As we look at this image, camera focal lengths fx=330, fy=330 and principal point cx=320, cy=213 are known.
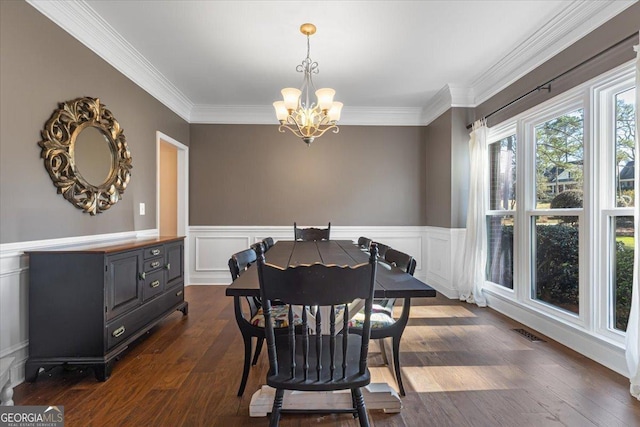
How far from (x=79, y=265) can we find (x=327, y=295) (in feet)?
5.98

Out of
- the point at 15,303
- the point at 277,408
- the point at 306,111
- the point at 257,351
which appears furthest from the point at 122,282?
the point at 306,111

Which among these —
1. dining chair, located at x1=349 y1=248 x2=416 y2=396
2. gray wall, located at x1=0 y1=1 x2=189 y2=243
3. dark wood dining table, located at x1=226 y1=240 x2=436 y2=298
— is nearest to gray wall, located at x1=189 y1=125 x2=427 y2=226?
gray wall, located at x1=0 y1=1 x2=189 y2=243

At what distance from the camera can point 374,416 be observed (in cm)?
178

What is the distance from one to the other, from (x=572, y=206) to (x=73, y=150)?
4018 mm

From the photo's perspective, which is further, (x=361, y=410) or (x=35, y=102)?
(x=35, y=102)

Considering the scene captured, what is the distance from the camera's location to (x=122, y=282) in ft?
7.72

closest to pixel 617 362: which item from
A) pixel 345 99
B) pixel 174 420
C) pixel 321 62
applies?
pixel 174 420

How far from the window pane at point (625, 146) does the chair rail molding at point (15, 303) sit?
4024mm

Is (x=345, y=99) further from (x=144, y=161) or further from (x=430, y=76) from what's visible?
(x=144, y=161)

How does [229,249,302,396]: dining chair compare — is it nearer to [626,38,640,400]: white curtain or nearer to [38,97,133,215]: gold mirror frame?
[38,97,133,215]: gold mirror frame

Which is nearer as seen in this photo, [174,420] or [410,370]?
[174,420]

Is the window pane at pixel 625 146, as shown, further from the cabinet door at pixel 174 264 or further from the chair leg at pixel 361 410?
the cabinet door at pixel 174 264

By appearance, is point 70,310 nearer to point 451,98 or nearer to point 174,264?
point 174,264

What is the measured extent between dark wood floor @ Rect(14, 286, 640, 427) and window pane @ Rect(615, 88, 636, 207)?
4.07 ft
